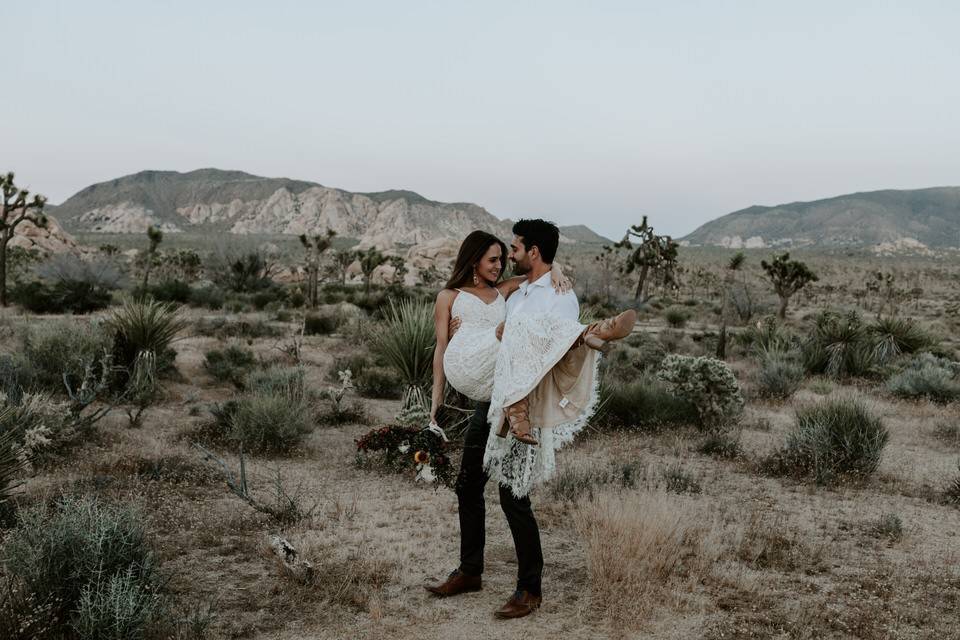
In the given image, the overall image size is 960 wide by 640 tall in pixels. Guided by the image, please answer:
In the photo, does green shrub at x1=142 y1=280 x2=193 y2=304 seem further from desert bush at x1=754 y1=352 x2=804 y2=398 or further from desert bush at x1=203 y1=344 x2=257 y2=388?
desert bush at x1=754 y1=352 x2=804 y2=398

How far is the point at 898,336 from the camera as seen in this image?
15.6 metres

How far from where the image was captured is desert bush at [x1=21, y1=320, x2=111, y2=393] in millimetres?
9086

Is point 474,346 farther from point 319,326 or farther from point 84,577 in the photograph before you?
point 319,326

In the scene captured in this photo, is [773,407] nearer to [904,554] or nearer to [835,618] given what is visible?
[904,554]

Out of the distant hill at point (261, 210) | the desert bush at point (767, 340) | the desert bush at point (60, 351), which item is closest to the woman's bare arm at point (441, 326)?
the desert bush at point (60, 351)

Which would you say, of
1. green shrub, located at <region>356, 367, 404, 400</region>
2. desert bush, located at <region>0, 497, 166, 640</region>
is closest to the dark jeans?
desert bush, located at <region>0, 497, 166, 640</region>

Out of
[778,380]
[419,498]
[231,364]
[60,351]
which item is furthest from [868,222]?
[419,498]

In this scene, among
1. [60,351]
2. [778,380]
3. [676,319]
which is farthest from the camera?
[676,319]

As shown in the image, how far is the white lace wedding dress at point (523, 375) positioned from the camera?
10.5 ft

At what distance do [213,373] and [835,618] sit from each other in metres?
10.3

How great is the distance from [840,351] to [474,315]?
1287cm

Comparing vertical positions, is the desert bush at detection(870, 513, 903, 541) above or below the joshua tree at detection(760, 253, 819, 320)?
below

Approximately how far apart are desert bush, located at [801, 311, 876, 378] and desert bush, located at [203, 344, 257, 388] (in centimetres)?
1127

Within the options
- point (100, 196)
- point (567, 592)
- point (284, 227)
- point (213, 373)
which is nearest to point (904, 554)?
point (567, 592)
